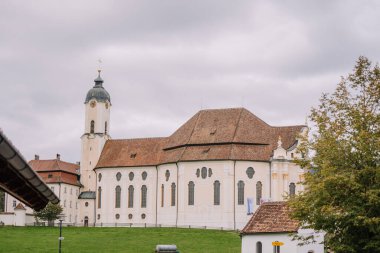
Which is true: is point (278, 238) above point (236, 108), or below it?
below

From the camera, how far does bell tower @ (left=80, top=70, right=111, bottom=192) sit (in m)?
95.6

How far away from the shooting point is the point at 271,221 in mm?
45750

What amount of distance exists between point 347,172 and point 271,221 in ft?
62.9

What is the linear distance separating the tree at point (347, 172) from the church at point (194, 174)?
149ft

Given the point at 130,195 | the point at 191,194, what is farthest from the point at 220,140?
the point at 130,195

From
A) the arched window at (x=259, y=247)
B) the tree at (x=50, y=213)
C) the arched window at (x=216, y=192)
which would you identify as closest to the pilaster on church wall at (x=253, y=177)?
the arched window at (x=216, y=192)

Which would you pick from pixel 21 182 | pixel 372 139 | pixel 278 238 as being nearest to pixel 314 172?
pixel 372 139

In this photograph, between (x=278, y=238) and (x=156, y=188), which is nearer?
(x=278, y=238)

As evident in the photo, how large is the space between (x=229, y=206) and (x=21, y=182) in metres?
73.4

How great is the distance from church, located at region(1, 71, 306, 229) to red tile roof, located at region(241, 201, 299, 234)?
28.0 metres

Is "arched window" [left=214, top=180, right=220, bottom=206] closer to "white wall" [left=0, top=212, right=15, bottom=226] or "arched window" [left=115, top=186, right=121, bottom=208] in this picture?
"arched window" [left=115, top=186, right=121, bottom=208]

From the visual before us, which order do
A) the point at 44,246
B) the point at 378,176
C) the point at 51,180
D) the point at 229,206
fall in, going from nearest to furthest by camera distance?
1. the point at 378,176
2. the point at 44,246
3. the point at 229,206
4. the point at 51,180

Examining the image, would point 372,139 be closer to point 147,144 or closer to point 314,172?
point 314,172

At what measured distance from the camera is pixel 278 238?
145 feet
